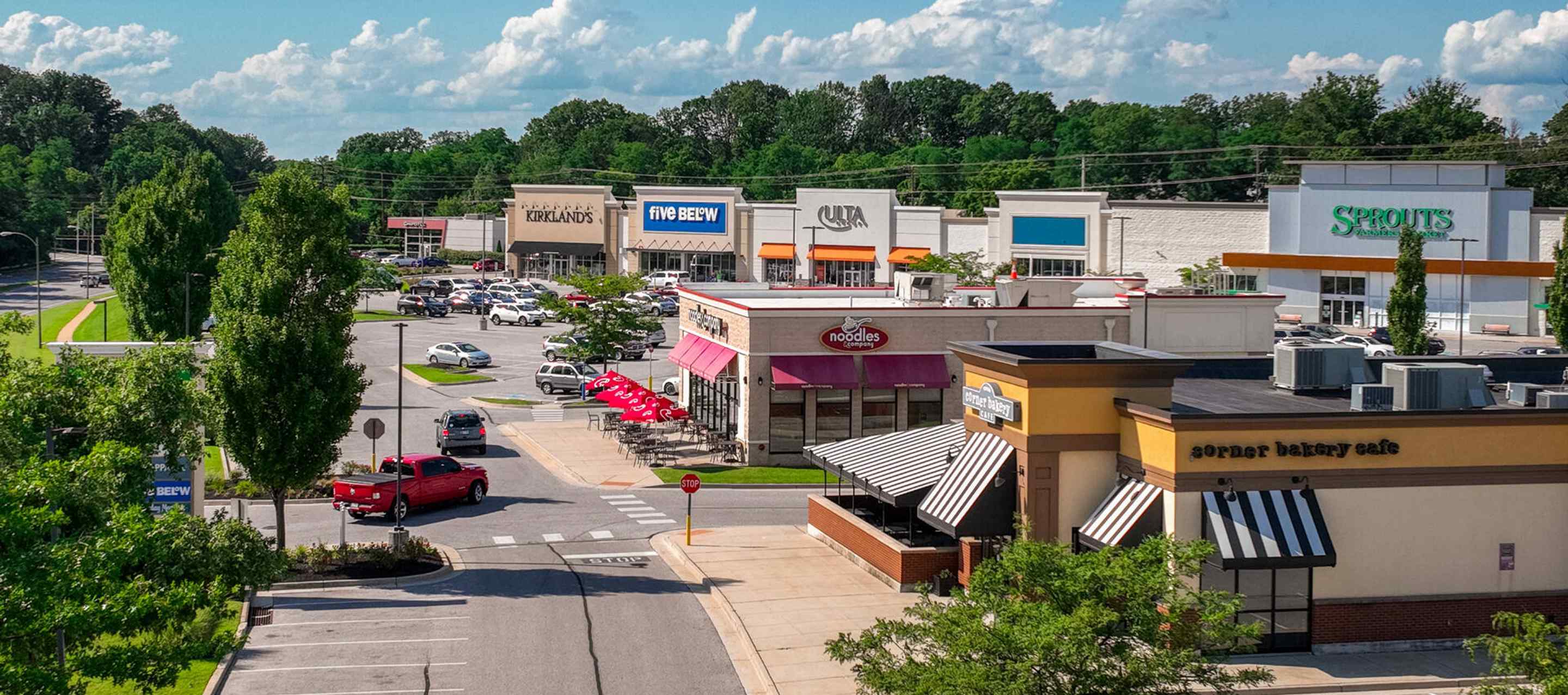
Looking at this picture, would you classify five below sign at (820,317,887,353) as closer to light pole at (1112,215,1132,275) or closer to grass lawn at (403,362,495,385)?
grass lawn at (403,362,495,385)

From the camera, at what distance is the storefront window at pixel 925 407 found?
5181cm

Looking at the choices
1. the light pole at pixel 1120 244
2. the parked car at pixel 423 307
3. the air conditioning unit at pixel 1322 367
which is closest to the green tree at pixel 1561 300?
the air conditioning unit at pixel 1322 367

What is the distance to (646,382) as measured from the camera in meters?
70.1

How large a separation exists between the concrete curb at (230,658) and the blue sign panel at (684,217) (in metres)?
95.4

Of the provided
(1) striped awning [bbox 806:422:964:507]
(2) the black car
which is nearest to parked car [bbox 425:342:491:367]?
(1) striped awning [bbox 806:422:964:507]

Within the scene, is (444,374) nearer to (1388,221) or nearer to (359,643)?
(359,643)

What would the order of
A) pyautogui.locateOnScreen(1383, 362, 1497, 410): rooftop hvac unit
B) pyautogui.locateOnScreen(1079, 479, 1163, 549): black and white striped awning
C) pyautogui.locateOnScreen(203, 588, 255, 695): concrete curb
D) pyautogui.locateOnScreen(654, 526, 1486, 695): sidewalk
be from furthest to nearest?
pyautogui.locateOnScreen(1383, 362, 1497, 410): rooftop hvac unit, pyautogui.locateOnScreen(1079, 479, 1163, 549): black and white striped awning, pyautogui.locateOnScreen(654, 526, 1486, 695): sidewalk, pyautogui.locateOnScreen(203, 588, 255, 695): concrete curb

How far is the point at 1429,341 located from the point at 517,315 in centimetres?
5734

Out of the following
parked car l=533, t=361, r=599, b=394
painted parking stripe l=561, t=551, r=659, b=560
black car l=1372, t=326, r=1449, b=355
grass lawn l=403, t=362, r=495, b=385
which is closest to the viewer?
painted parking stripe l=561, t=551, r=659, b=560

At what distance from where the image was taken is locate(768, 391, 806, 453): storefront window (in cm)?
5062

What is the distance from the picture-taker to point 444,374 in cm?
7519

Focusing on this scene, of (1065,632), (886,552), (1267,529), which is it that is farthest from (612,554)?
(1065,632)

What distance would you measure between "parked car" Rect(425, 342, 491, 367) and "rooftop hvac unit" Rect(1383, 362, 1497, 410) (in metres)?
55.1

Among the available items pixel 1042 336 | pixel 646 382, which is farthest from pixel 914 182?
pixel 1042 336
